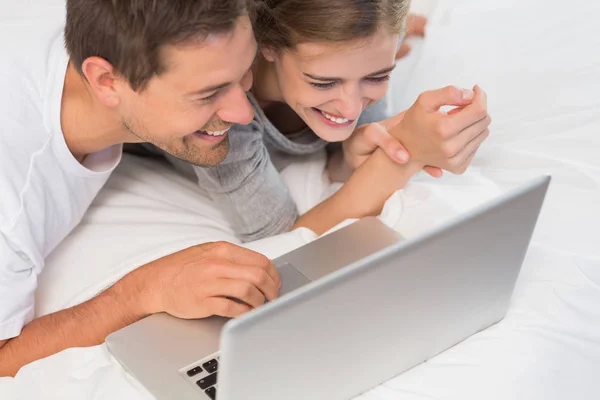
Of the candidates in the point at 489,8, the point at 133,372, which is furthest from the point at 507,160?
the point at 133,372

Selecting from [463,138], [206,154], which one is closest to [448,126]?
[463,138]

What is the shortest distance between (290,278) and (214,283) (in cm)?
17

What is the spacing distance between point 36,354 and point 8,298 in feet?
0.29

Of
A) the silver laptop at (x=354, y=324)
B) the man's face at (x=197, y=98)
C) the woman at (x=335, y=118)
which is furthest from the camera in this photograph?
the woman at (x=335, y=118)

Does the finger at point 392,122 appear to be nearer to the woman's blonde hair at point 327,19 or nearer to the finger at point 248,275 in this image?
the woman's blonde hair at point 327,19

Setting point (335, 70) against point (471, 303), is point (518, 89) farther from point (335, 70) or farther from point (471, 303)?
Result: point (471, 303)

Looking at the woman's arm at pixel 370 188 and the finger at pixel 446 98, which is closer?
the finger at pixel 446 98

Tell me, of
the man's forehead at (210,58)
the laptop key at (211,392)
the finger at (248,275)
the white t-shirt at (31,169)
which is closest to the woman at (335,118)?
the man's forehead at (210,58)

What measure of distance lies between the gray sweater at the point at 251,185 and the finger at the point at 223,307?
370mm

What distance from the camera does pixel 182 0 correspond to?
103 cm

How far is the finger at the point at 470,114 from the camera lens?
125cm

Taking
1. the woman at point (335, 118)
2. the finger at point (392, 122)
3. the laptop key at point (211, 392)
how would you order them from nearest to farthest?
the laptop key at point (211, 392) → the woman at point (335, 118) → the finger at point (392, 122)

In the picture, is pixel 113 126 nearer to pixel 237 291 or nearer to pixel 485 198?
pixel 237 291

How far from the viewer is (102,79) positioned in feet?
3.69
